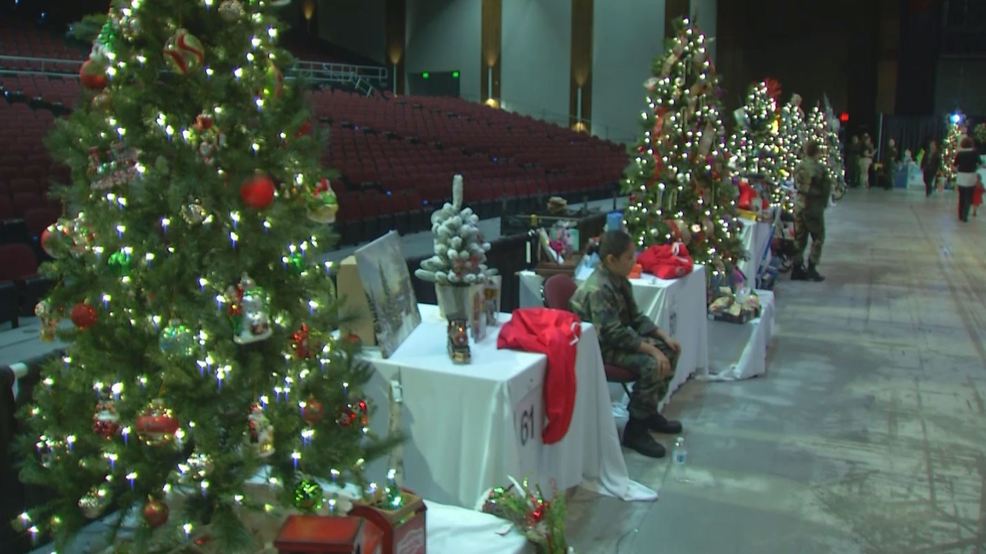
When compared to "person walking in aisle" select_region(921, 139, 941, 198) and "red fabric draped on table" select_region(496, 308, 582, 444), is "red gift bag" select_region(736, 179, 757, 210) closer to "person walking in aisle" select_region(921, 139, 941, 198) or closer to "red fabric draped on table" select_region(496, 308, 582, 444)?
"red fabric draped on table" select_region(496, 308, 582, 444)

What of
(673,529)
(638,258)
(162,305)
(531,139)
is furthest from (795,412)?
(531,139)

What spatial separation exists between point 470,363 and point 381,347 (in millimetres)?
385

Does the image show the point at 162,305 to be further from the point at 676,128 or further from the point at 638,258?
the point at 676,128

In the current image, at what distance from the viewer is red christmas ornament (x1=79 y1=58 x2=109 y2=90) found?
238cm

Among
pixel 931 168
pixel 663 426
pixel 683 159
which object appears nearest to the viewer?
pixel 663 426

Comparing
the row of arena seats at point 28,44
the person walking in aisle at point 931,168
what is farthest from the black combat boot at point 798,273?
the row of arena seats at point 28,44

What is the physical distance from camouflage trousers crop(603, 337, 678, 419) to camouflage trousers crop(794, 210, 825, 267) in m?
5.56

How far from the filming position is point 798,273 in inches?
397

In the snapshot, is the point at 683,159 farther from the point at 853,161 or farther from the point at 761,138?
the point at 853,161

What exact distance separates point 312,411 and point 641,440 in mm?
2518

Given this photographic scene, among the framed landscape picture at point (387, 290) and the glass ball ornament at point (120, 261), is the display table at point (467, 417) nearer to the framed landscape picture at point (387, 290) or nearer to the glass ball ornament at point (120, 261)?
the framed landscape picture at point (387, 290)

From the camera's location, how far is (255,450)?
7.93ft

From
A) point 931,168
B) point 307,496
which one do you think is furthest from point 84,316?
point 931,168

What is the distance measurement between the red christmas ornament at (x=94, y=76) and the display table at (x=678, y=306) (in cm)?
365
